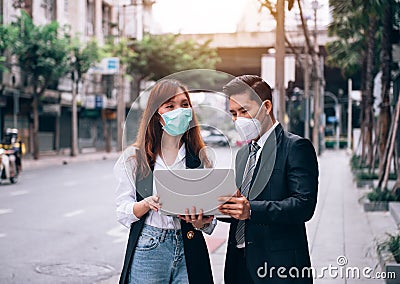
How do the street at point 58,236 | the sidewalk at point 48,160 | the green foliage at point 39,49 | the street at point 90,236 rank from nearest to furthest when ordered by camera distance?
the street at point 90,236
the street at point 58,236
the green foliage at point 39,49
the sidewalk at point 48,160

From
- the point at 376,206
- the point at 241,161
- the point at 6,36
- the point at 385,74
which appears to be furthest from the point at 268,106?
the point at 6,36

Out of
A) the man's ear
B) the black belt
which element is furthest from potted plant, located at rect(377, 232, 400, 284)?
the man's ear

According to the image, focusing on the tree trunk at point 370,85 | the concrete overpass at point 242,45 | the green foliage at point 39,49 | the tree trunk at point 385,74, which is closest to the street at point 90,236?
the tree trunk at point 385,74

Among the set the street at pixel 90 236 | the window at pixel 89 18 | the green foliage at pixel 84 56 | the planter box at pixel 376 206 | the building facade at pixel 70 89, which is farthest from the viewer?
the window at pixel 89 18

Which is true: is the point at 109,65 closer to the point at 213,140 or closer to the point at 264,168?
the point at 213,140

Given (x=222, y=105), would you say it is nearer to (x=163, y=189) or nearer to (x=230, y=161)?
(x=230, y=161)

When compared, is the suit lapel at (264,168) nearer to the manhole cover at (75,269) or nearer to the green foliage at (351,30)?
the manhole cover at (75,269)

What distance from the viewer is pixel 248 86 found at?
9.41ft

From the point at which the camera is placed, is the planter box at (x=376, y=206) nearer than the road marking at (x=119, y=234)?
No

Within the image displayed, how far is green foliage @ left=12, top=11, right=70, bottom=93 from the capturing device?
86.6 ft

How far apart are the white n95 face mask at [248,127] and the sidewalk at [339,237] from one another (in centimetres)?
355

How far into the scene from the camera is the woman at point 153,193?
9.79 feet

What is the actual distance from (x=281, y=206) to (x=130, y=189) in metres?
0.79

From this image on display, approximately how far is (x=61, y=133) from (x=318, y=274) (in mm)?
32568
